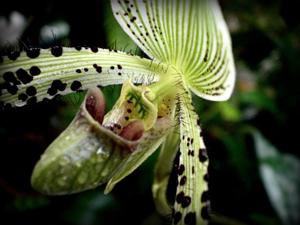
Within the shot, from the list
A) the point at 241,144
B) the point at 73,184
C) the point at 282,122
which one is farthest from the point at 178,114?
the point at 282,122

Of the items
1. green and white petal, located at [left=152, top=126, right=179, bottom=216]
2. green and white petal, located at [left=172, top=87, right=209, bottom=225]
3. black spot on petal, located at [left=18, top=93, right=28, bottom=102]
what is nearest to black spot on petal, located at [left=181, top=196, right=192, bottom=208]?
green and white petal, located at [left=172, top=87, right=209, bottom=225]

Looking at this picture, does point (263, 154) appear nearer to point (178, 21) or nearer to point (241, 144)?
A: point (241, 144)

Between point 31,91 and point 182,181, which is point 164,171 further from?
point 31,91

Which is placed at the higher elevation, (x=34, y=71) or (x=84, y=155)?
(x=34, y=71)

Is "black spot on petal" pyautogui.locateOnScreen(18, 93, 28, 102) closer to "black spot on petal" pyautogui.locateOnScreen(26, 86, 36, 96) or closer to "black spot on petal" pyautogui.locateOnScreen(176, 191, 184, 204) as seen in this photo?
"black spot on petal" pyautogui.locateOnScreen(26, 86, 36, 96)

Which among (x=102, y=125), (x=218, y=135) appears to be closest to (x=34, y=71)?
(x=102, y=125)
